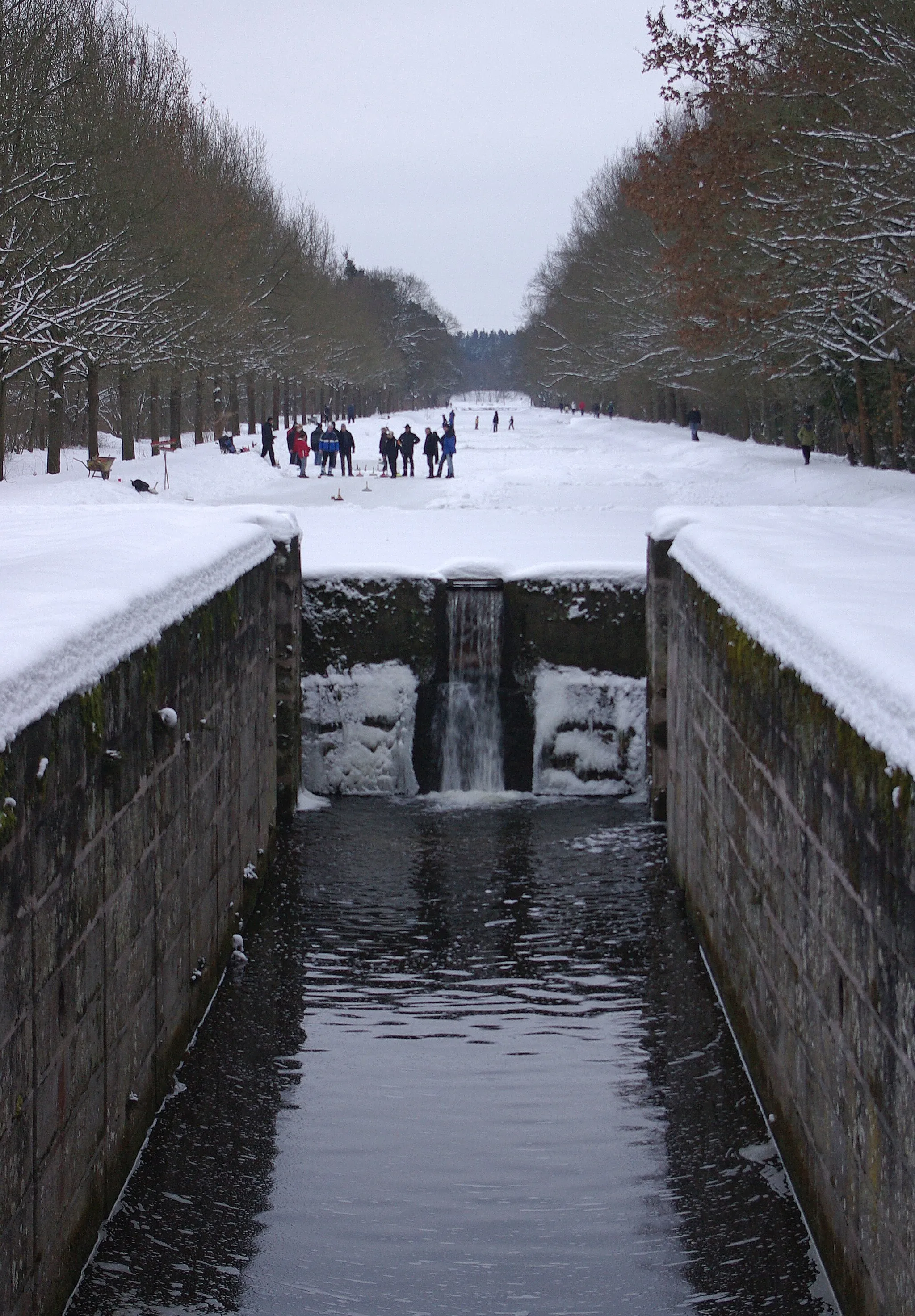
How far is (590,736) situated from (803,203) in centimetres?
1197

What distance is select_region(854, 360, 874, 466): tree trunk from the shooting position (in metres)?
33.0

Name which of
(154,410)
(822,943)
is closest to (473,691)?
(822,943)

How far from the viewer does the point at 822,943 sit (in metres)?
5.82

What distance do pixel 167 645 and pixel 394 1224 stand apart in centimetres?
279

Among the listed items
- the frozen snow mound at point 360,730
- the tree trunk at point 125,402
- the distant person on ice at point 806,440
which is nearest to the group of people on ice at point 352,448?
the tree trunk at point 125,402

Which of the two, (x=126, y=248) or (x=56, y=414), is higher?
(x=126, y=248)

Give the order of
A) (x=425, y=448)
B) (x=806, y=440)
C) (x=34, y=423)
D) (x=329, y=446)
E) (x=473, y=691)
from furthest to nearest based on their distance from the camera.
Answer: (x=34, y=423)
(x=329, y=446)
(x=806, y=440)
(x=425, y=448)
(x=473, y=691)

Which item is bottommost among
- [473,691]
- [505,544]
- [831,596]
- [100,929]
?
[473,691]

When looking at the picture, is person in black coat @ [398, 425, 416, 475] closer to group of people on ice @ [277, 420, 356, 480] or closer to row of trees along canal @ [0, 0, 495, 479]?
group of people on ice @ [277, 420, 356, 480]

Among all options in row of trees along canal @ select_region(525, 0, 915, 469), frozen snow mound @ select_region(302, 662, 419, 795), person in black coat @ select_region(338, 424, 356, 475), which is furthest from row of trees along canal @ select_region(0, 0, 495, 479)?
frozen snow mound @ select_region(302, 662, 419, 795)

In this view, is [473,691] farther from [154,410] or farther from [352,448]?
[154,410]

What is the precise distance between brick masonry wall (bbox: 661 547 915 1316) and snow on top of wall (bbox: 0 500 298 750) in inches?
98.7

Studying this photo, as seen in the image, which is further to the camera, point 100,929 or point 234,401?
point 234,401

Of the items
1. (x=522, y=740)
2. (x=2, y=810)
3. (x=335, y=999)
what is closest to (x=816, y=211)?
(x=522, y=740)
